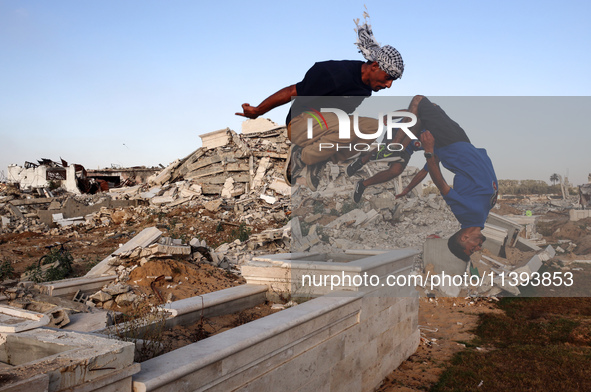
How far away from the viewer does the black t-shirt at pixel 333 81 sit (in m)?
4.45

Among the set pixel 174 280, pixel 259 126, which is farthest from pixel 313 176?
pixel 259 126

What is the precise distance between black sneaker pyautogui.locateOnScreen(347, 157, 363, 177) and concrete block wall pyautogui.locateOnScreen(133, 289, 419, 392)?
1.99 metres

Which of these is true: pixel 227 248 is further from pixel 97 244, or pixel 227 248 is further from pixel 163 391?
pixel 163 391

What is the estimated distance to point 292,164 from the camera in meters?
5.21

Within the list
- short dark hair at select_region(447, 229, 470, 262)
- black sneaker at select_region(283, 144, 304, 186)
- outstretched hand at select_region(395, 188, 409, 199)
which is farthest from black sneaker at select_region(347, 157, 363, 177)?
short dark hair at select_region(447, 229, 470, 262)

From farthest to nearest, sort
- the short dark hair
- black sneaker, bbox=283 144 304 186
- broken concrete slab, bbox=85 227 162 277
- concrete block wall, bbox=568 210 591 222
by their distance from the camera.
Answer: broken concrete slab, bbox=85 227 162 277
the short dark hair
concrete block wall, bbox=568 210 591 222
black sneaker, bbox=283 144 304 186

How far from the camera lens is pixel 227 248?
37.8 feet

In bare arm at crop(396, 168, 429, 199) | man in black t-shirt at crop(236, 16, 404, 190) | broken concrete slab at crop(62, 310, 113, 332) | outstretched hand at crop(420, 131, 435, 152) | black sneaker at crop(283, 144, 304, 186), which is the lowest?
broken concrete slab at crop(62, 310, 113, 332)

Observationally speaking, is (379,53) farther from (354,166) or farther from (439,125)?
(439,125)

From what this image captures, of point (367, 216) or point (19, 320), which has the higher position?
point (367, 216)

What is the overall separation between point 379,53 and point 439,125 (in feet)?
9.84

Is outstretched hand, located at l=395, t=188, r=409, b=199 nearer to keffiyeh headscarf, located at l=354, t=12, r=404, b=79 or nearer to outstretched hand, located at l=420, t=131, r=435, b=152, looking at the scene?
outstretched hand, located at l=420, t=131, r=435, b=152

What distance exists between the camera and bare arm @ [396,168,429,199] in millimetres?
7204

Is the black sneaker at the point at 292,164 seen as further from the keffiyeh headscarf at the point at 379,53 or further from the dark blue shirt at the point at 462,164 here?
the dark blue shirt at the point at 462,164
